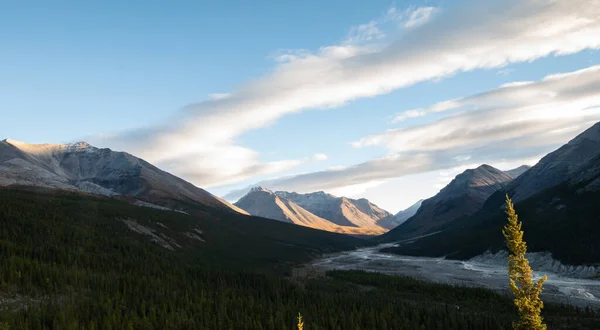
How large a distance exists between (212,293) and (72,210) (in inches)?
2298

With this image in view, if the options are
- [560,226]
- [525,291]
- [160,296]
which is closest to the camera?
[525,291]

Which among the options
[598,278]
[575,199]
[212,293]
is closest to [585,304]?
[598,278]

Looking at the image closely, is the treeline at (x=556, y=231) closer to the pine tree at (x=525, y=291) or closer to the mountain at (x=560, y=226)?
the mountain at (x=560, y=226)

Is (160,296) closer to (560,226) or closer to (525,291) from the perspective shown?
(525,291)

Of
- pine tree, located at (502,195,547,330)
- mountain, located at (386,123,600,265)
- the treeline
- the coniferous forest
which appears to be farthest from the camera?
mountain, located at (386,123,600,265)

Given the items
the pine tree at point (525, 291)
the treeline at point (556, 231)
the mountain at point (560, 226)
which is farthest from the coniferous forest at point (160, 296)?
the mountain at point (560, 226)

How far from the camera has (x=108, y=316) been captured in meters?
28.0

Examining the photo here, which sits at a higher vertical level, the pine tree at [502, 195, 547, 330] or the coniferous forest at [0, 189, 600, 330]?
the pine tree at [502, 195, 547, 330]

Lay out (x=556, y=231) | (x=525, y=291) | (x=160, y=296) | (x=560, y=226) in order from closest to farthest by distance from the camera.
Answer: (x=525, y=291) → (x=160, y=296) → (x=556, y=231) → (x=560, y=226)

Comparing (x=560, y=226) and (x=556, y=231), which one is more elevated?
(x=560, y=226)

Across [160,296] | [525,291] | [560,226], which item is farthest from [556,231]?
[525,291]

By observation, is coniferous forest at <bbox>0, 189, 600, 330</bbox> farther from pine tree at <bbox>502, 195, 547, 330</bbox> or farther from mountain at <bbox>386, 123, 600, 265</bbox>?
mountain at <bbox>386, 123, 600, 265</bbox>

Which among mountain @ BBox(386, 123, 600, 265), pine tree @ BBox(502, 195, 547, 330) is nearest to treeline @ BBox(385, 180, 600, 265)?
mountain @ BBox(386, 123, 600, 265)

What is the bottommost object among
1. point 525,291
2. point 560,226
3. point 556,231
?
point 556,231
